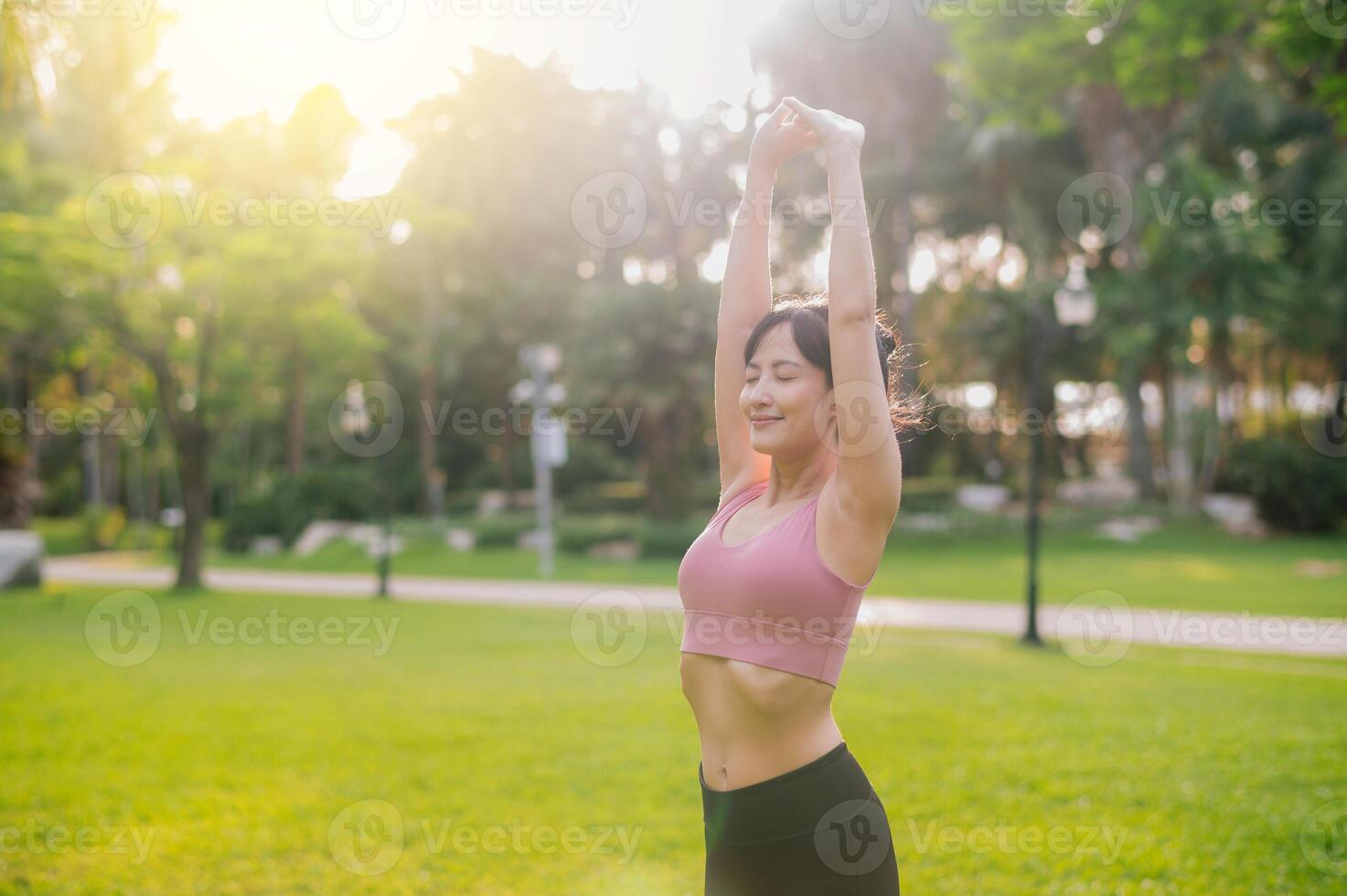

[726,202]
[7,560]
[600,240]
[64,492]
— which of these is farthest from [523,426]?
[64,492]

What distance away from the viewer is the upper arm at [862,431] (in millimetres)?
1782

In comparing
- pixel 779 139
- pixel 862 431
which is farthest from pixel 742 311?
pixel 862 431

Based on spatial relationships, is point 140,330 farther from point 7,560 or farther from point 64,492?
point 64,492

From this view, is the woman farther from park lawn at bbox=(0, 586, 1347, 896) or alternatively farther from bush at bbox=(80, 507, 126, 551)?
bush at bbox=(80, 507, 126, 551)

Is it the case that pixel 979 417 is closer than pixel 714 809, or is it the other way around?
pixel 714 809

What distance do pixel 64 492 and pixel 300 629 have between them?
1450 inches

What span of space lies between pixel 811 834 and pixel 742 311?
1.23 m

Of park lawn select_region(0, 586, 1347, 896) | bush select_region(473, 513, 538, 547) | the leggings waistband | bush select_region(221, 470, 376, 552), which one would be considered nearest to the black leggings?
the leggings waistband

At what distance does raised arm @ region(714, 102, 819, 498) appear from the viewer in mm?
2379

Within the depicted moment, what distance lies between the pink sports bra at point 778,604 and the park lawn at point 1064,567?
12850 mm

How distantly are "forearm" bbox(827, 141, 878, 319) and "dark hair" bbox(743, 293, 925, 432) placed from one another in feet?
0.30

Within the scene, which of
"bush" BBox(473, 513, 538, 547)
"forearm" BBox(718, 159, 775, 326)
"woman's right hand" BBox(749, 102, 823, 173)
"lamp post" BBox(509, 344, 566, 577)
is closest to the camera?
"woman's right hand" BBox(749, 102, 823, 173)

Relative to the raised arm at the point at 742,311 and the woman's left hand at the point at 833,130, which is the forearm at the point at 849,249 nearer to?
the woman's left hand at the point at 833,130

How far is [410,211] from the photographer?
15125 millimetres
